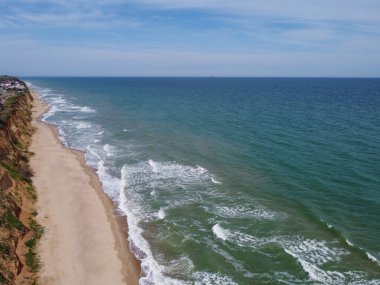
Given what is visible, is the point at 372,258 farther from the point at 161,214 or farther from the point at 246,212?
the point at 161,214

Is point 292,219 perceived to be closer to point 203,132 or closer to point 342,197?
point 342,197

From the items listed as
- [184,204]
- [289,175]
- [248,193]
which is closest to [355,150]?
[289,175]

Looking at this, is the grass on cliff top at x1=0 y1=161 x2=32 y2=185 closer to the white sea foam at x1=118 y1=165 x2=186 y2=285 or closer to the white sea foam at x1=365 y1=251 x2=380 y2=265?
the white sea foam at x1=118 y1=165 x2=186 y2=285

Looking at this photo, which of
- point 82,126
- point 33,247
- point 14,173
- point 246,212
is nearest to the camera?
point 33,247

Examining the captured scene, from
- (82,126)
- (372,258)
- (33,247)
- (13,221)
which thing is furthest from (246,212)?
(82,126)

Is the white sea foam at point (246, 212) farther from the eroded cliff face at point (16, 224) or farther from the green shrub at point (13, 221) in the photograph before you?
the green shrub at point (13, 221)

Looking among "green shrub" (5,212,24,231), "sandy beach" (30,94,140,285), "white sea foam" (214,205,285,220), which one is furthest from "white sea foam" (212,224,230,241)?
"green shrub" (5,212,24,231)

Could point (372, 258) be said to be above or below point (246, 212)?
below
